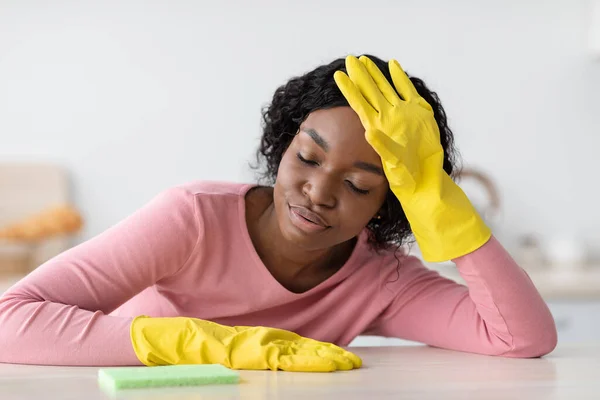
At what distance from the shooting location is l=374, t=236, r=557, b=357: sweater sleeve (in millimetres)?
1232

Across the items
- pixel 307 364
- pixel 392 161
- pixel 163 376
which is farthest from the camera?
pixel 392 161

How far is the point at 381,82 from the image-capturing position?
121 centimetres

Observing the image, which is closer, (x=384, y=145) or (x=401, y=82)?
(x=384, y=145)

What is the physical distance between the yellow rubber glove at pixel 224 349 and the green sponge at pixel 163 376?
71 mm

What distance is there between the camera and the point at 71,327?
1.08 meters

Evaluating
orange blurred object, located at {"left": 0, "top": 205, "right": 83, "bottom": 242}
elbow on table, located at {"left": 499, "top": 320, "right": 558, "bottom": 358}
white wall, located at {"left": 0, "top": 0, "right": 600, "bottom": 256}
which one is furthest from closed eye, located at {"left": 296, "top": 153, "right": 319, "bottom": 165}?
white wall, located at {"left": 0, "top": 0, "right": 600, "bottom": 256}

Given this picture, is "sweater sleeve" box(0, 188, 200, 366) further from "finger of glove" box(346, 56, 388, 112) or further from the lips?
"finger of glove" box(346, 56, 388, 112)

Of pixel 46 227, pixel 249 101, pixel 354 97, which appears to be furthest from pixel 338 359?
pixel 249 101

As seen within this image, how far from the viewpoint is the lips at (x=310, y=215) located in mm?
1175

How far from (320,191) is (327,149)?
6 cm

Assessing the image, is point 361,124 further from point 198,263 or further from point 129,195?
point 129,195

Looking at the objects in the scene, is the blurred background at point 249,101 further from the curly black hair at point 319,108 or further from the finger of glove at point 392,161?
the finger of glove at point 392,161

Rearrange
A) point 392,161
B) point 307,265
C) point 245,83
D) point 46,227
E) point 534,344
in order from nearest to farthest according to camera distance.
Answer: point 392,161 < point 534,344 < point 307,265 < point 46,227 < point 245,83

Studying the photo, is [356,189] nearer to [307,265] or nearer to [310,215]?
[310,215]
